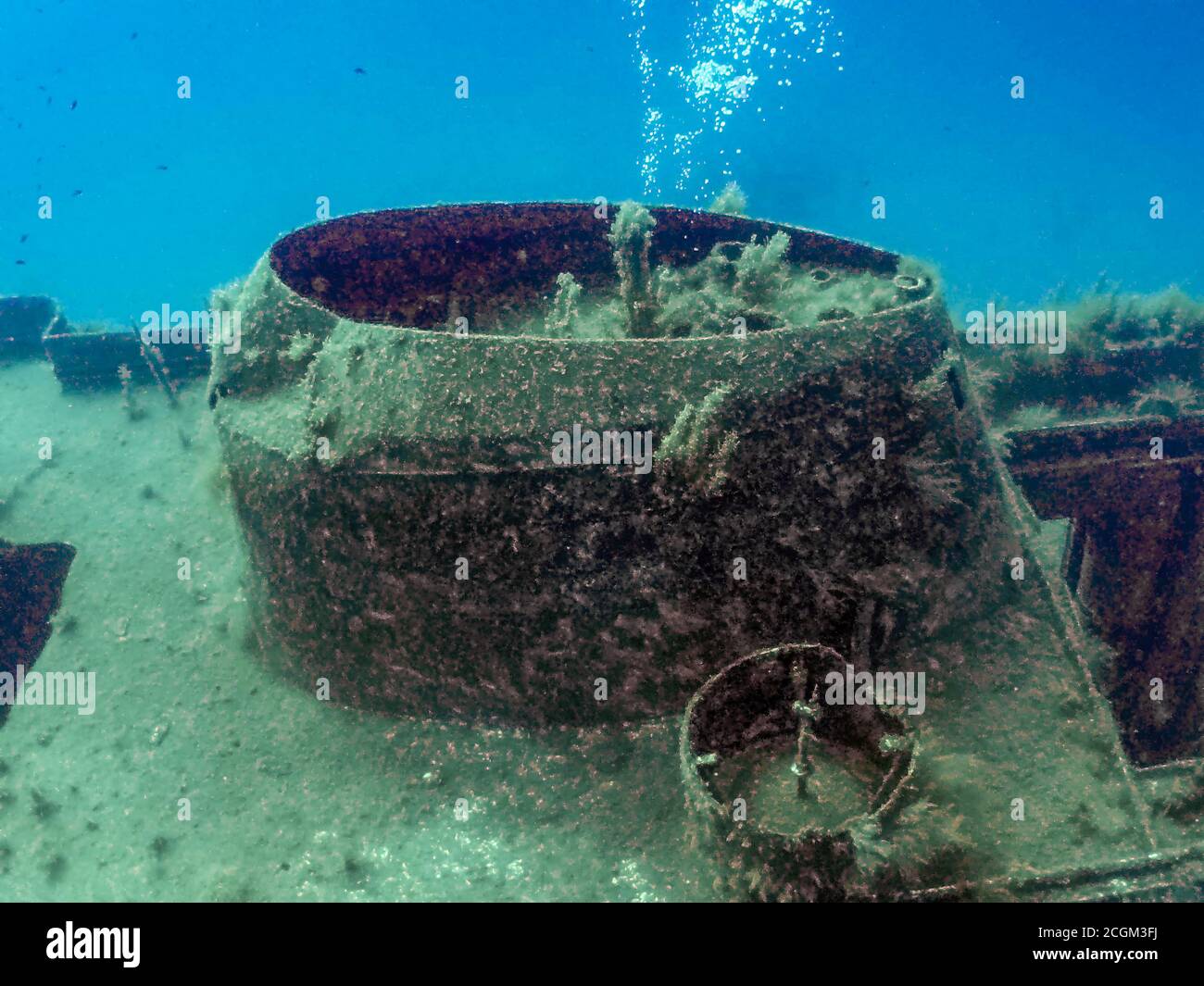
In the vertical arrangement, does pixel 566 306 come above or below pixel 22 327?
above

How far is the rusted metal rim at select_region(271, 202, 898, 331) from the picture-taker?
254 inches

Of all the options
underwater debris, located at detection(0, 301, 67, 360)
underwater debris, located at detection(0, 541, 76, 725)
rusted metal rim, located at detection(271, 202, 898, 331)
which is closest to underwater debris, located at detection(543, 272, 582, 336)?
rusted metal rim, located at detection(271, 202, 898, 331)

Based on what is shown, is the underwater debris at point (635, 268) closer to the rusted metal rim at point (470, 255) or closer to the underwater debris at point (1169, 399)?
the rusted metal rim at point (470, 255)

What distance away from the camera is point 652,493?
12.0 feet

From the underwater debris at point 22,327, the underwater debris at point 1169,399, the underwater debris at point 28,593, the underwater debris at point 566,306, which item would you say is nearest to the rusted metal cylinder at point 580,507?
the underwater debris at point 566,306

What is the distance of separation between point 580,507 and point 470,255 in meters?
4.23

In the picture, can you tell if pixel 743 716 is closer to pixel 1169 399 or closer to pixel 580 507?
pixel 580 507

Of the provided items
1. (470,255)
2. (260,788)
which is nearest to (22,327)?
(470,255)

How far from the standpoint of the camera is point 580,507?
3.70 m

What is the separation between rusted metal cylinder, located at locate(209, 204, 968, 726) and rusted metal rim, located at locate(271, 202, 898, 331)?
7.87ft

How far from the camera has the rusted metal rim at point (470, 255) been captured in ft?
21.2
